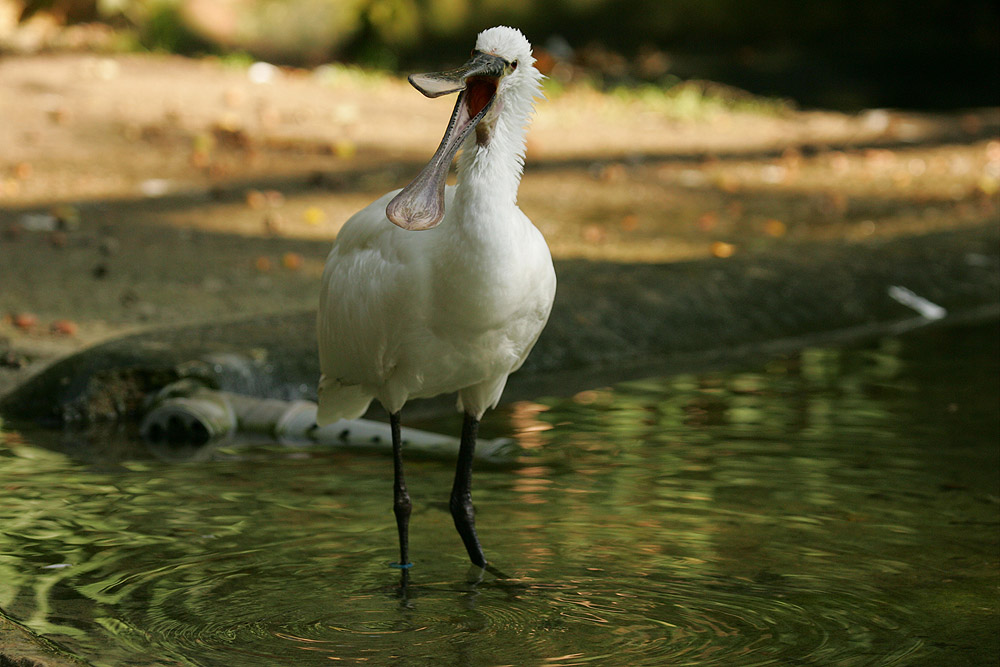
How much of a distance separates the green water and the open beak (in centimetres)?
99

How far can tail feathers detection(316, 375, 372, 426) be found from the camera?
4.02 metres

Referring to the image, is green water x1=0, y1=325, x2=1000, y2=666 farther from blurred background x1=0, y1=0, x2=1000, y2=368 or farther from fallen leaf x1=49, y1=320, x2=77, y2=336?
blurred background x1=0, y1=0, x2=1000, y2=368

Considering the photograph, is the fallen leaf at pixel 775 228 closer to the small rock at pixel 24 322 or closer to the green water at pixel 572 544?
the green water at pixel 572 544

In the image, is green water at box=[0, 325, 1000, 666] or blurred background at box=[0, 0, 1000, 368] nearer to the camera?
green water at box=[0, 325, 1000, 666]

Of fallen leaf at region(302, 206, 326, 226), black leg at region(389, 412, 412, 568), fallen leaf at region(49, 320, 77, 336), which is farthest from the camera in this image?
fallen leaf at region(302, 206, 326, 226)

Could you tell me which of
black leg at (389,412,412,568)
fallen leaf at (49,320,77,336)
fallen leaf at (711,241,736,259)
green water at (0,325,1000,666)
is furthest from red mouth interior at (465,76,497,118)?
fallen leaf at (711,241,736,259)

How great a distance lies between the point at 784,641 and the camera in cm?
316

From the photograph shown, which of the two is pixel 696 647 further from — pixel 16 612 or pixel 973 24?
pixel 973 24

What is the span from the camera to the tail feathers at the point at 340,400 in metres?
4.02

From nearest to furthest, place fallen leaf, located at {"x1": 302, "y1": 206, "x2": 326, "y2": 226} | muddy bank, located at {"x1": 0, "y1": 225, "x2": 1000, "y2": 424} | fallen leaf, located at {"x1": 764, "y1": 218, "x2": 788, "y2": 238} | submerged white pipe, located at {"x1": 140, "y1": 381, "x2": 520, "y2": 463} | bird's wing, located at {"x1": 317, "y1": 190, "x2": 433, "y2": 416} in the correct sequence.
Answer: bird's wing, located at {"x1": 317, "y1": 190, "x2": 433, "y2": 416} → submerged white pipe, located at {"x1": 140, "y1": 381, "x2": 520, "y2": 463} → muddy bank, located at {"x1": 0, "y1": 225, "x2": 1000, "y2": 424} → fallen leaf, located at {"x1": 302, "y1": 206, "x2": 326, "y2": 226} → fallen leaf, located at {"x1": 764, "y1": 218, "x2": 788, "y2": 238}

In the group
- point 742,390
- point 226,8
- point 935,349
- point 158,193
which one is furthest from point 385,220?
point 226,8

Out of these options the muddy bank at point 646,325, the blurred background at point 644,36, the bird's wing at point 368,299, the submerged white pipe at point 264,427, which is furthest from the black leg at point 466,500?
the blurred background at point 644,36

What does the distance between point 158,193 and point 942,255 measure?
4.69 metres

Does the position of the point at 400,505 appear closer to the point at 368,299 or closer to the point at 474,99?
the point at 368,299
